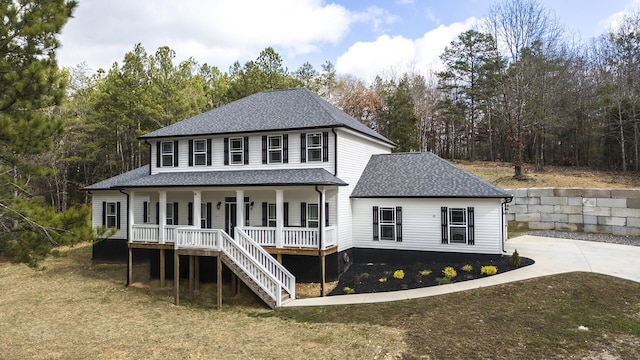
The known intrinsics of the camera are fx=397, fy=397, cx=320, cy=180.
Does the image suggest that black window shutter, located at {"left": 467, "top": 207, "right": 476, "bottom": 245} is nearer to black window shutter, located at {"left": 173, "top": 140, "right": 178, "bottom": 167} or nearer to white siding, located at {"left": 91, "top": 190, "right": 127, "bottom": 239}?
black window shutter, located at {"left": 173, "top": 140, "right": 178, "bottom": 167}

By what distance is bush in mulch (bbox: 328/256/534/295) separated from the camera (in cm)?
1483

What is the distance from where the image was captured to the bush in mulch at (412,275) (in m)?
14.8

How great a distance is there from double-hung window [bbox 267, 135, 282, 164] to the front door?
296 cm

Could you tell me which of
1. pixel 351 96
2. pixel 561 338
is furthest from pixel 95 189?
pixel 351 96

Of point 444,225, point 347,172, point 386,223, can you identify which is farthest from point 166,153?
point 444,225

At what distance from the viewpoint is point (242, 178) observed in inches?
678

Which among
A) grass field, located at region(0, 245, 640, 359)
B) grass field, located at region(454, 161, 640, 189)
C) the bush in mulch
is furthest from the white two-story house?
grass field, located at region(454, 161, 640, 189)

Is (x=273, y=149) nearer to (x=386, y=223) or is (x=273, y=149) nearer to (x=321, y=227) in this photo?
(x=321, y=227)

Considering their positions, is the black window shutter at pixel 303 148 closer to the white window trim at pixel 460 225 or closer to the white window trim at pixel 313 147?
the white window trim at pixel 313 147

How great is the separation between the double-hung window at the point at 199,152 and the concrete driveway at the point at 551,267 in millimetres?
A: 8733

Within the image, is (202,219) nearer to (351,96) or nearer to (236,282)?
(236,282)

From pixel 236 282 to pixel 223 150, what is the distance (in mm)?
6278

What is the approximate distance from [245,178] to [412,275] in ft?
26.3

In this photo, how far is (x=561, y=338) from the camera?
9531mm
